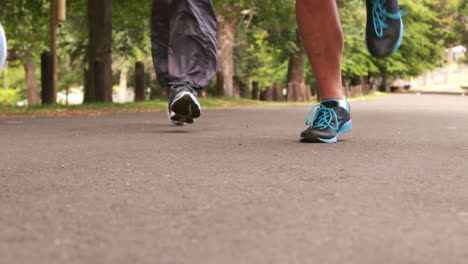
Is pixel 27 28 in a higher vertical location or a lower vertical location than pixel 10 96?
higher

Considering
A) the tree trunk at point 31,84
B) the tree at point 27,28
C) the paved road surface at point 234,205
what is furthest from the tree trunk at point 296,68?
the paved road surface at point 234,205

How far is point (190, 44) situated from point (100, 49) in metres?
8.82

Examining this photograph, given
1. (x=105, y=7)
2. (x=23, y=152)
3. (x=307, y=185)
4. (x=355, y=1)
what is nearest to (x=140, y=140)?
(x=23, y=152)

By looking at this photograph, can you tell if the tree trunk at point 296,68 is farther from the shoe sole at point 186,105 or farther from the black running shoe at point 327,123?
the black running shoe at point 327,123

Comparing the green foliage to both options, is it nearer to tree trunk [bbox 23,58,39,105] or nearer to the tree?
the tree

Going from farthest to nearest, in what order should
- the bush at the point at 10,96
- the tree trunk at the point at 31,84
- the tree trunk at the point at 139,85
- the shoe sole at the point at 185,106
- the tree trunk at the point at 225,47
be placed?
the bush at the point at 10,96 < the tree trunk at the point at 31,84 < the tree trunk at the point at 225,47 < the tree trunk at the point at 139,85 < the shoe sole at the point at 185,106

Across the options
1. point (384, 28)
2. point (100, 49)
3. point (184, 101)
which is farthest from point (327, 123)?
point (100, 49)

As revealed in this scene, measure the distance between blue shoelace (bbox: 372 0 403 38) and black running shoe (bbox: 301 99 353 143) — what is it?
0.59m

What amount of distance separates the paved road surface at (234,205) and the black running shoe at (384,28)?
889mm

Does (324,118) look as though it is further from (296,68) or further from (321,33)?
(296,68)

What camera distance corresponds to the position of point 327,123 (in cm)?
415

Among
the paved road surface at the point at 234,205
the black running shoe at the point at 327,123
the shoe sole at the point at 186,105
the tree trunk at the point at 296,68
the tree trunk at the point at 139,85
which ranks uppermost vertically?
the tree trunk at the point at 296,68

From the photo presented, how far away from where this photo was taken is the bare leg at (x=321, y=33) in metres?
4.43

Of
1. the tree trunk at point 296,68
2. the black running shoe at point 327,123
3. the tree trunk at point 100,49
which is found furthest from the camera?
the tree trunk at point 296,68
